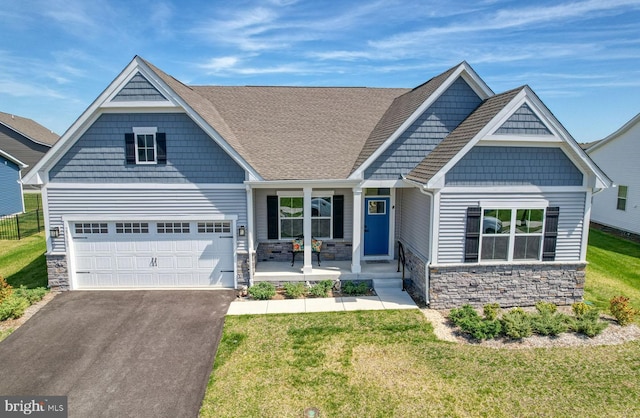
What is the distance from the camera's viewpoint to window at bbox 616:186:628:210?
20242 mm

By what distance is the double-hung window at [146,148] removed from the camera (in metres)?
11.3

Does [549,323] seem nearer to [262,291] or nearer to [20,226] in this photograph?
[262,291]

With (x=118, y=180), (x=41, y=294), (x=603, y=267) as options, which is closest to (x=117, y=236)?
(x=118, y=180)

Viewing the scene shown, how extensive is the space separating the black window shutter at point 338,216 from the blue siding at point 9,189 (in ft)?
74.4

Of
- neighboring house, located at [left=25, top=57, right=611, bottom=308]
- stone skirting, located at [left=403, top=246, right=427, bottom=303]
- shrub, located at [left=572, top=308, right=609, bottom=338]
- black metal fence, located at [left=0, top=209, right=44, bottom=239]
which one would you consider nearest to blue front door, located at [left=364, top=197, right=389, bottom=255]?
neighboring house, located at [left=25, top=57, right=611, bottom=308]

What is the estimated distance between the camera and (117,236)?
39.0 ft

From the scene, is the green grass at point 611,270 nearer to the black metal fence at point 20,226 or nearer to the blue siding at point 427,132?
the blue siding at point 427,132

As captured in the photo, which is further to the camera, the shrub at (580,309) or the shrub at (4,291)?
the shrub at (4,291)

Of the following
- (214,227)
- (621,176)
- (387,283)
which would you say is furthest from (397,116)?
(621,176)

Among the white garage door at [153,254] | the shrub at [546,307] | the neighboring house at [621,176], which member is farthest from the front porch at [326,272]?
the neighboring house at [621,176]

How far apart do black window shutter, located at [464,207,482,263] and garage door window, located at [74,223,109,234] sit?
11.0 m

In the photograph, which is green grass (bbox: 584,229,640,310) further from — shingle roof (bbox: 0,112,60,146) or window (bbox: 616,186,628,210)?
shingle roof (bbox: 0,112,60,146)

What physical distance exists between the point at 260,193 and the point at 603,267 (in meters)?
13.5

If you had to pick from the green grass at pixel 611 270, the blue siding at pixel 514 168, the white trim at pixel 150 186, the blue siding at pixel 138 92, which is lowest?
the green grass at pixel 611 270
